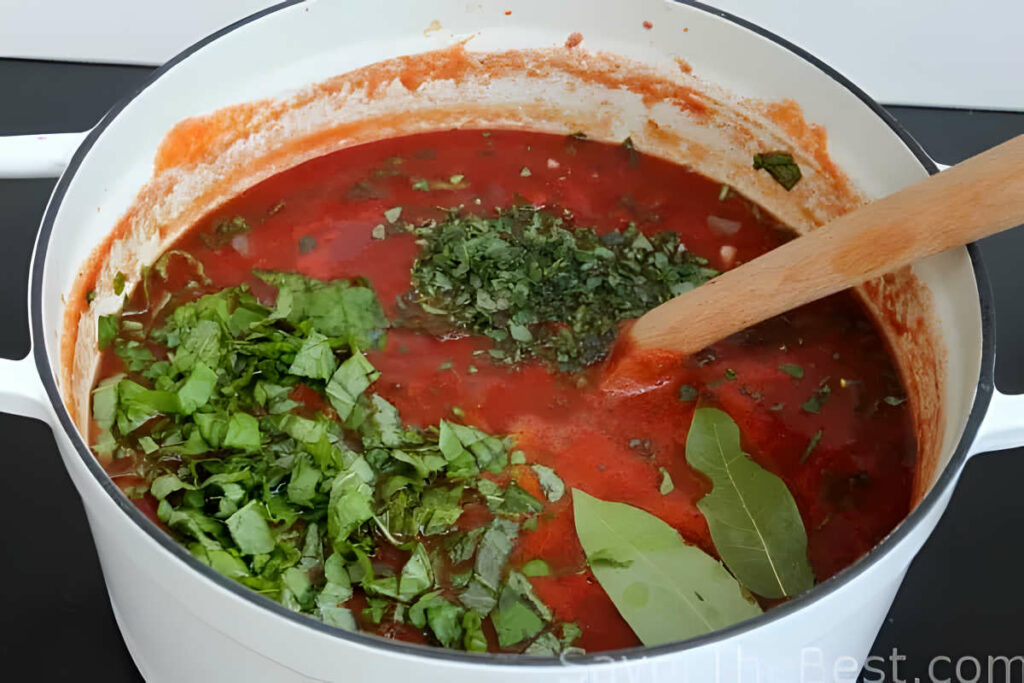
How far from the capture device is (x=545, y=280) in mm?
1303

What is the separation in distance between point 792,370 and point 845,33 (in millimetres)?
627

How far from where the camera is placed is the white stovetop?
154 cm

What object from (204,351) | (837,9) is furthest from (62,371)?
(837,9)

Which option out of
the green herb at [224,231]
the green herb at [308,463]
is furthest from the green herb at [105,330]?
the green herb at [224,231]

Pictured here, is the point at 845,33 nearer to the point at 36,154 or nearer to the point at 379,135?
the point at 379,135

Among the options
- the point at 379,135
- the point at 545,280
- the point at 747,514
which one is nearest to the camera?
the point at 747,514

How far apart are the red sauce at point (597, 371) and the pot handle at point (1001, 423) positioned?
0.27 metres

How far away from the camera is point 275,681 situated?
0.81m

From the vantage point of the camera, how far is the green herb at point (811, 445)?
117 centimetres

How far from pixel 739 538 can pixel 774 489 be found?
0.08 m

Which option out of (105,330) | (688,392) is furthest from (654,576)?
(105,330)

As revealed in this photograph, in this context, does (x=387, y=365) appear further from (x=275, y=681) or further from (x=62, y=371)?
(x=275, y=681)

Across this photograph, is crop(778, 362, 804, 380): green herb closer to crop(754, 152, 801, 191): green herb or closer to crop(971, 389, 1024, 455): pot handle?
crop(754, 152, 801, 191): green herb

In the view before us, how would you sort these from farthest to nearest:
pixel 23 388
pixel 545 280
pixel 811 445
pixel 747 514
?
pixel 545 280 → pixel 811 445 → pixel 747 514 → pixel 23 388
